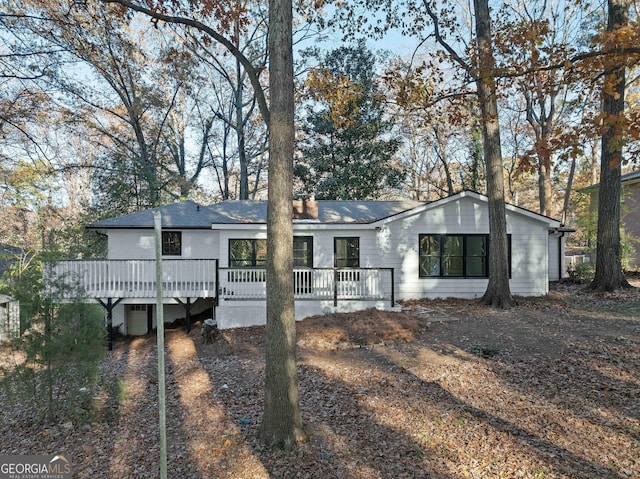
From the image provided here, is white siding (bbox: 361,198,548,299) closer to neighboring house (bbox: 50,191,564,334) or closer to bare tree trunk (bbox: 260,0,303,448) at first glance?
neighboring house (bbox: 50,191,564,334)

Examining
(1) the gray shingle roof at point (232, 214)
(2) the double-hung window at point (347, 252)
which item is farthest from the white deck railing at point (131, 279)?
(2) the double-hung window at point (347, 252)

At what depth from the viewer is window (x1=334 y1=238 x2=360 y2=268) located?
12719 mm

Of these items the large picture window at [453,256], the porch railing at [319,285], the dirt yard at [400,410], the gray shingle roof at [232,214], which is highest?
the gray shingle roof at [232,214]

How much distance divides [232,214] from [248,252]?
215 cm

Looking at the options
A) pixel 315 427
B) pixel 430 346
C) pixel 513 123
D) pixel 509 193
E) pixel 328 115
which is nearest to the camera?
pixel 315 427

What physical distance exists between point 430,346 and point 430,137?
23.8 m

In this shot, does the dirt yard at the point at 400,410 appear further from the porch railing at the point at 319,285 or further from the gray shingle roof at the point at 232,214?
Answer: the gray shingle roof at the point at 232,214

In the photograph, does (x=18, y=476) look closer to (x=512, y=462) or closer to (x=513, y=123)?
(x=512, y=462)

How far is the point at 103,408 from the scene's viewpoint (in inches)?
227

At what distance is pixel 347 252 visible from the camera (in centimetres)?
1278

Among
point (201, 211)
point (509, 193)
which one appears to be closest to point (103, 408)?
point (201, 211)

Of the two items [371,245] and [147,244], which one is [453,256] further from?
[147,244]

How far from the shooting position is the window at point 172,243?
12836 millimetres

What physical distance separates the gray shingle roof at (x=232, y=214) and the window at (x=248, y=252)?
0.69 meters
